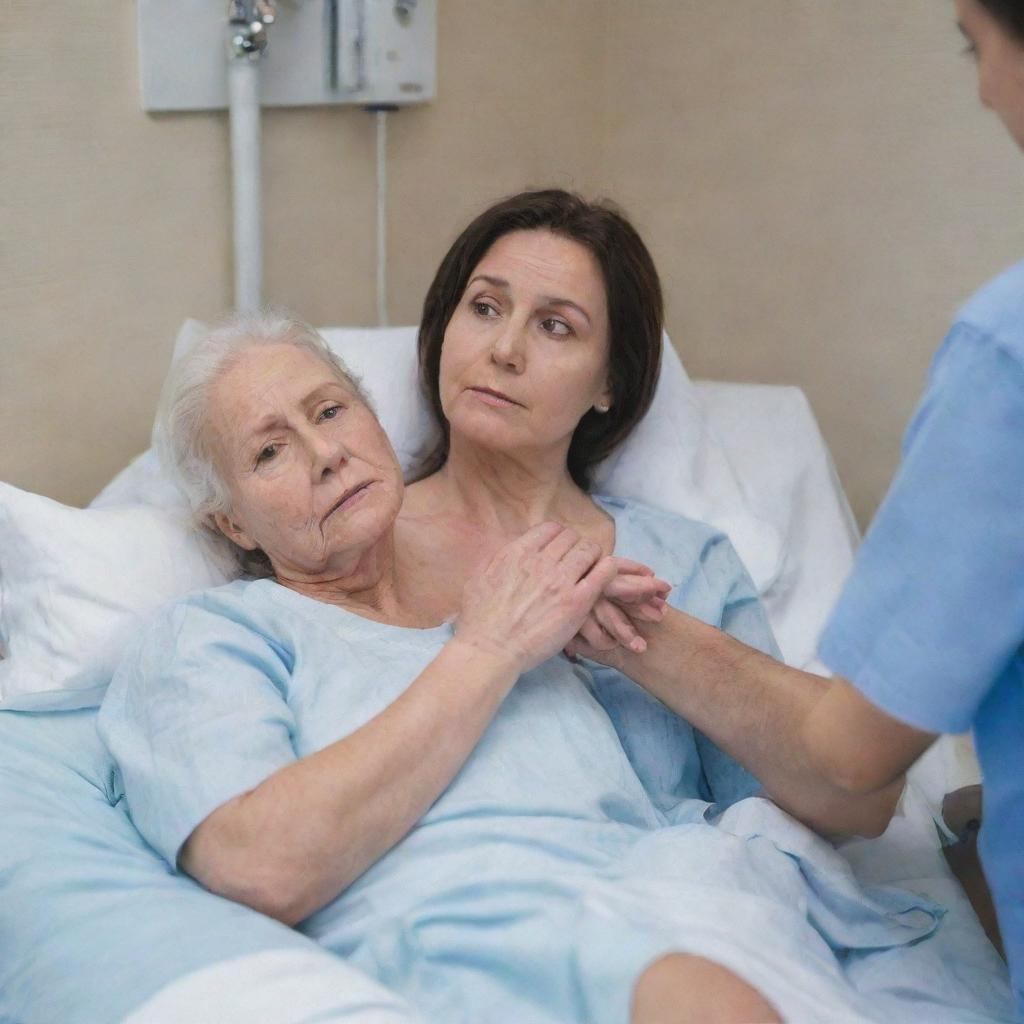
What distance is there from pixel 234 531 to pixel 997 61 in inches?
35.9

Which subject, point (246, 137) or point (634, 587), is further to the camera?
point (246, 137)

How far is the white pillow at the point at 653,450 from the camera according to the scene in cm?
179

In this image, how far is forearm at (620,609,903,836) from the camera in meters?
1.31

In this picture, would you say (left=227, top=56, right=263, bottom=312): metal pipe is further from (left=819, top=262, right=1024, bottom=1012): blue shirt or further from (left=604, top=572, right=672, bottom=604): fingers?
(left=819, top=262, right=1024, bottom=1012): blue shirt

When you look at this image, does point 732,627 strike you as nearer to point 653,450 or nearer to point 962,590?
point 653,450

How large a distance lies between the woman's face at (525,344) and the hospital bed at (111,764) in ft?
0.69

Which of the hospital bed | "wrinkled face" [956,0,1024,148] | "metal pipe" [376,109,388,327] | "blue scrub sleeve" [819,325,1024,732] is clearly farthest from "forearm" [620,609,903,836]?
"metal pipe" [376,109,388,327]

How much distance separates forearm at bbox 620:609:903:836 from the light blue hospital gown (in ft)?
0.12

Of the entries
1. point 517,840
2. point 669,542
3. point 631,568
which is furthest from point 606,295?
point 517,840

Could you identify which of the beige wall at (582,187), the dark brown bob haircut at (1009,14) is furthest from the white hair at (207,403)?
the dark brown bob haircut at (1009,14)

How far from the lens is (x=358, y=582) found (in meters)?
1.43

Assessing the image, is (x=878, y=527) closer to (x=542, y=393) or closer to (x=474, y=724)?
(x=474, y=724)

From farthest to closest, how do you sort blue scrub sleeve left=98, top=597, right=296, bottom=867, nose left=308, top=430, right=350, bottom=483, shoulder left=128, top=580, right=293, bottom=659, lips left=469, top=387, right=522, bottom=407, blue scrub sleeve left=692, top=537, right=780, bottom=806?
lips left=469, top=387, right=522, bottom=407 < blue scrub sleeve left=692, top=537, right=780, bottom=806 < nose left=308, top=430, right=350, bottom=483 < shoulder left=128, top=580, right=293, bottom=659 < blue scrub sleeve left=98, top=597, right=296, bottom=867

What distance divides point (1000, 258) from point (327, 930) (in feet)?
4.93
